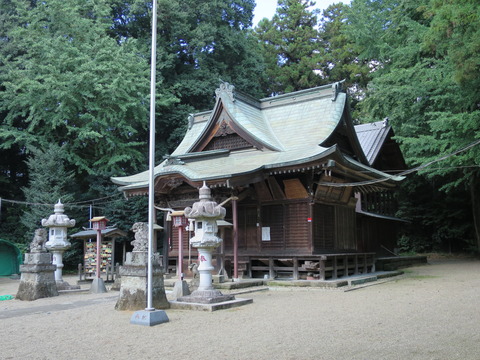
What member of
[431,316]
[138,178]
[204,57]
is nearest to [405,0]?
[204,57]

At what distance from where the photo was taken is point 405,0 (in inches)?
899

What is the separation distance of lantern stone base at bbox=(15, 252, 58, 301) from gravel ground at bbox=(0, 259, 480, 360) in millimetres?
871

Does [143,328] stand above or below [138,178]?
below

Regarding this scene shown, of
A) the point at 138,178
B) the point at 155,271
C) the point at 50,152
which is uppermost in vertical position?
the point at 50,152

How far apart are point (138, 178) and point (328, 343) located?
1351 centimetres

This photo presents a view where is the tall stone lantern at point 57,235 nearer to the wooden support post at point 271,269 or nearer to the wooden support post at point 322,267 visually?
the wooden support post at point 271,269

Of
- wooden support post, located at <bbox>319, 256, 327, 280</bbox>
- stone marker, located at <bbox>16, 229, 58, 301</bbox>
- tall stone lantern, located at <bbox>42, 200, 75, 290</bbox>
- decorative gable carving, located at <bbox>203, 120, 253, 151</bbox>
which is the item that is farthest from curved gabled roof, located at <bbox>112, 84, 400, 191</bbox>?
stone marker, located at <bbox>16, 229, 58, 301</bbox>

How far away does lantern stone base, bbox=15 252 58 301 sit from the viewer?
12.1 meters

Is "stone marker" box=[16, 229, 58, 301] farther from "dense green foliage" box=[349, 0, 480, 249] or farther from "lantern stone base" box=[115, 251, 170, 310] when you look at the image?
"dense green foliage" box=[349, 0, 480, 249]

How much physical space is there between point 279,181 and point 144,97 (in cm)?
1367

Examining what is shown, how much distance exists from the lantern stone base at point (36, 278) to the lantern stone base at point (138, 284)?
13.0ft

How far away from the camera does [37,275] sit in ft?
39.7

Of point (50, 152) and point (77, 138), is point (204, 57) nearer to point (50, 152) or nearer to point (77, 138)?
point (77, 138)

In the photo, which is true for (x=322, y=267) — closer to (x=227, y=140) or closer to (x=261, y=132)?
(x=261, y=132)
